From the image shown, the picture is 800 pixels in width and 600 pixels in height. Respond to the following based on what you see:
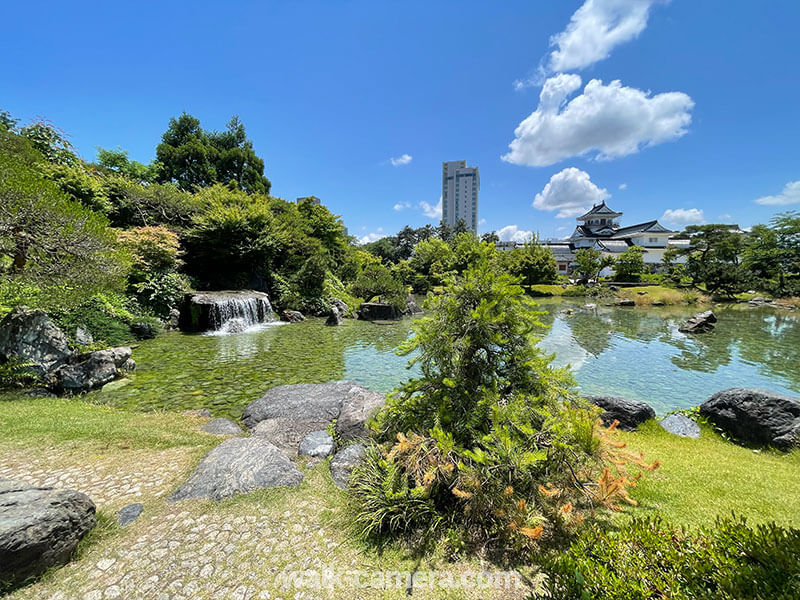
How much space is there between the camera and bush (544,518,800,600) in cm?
Answer: 146

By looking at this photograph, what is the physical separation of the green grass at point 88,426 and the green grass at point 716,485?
226 inches

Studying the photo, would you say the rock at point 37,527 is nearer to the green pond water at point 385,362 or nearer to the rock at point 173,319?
the green pond water at point 385,362

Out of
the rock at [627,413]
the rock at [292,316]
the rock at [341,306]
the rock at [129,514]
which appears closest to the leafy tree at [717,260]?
the rock at [341,306]

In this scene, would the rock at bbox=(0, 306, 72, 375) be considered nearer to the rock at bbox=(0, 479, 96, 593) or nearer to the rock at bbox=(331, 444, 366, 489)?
the rock at bbox=(0, 479, 96, 593)

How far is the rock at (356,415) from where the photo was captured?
4797 mm

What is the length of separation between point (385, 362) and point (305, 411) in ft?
15.9

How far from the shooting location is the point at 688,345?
13875mm

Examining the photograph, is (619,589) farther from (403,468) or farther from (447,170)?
(447,170)

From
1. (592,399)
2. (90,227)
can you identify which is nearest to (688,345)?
(592,399)

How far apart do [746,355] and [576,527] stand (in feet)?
51.4

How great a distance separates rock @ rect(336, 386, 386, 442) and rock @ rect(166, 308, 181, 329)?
1364 cm

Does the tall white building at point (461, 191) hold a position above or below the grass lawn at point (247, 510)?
above

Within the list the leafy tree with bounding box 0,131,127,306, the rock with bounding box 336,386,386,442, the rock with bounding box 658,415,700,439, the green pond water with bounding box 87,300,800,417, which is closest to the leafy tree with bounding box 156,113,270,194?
the green pond water with bounding box 87,300,800,417

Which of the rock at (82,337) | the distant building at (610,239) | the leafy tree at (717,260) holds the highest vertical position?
the distant building at (610,239)
